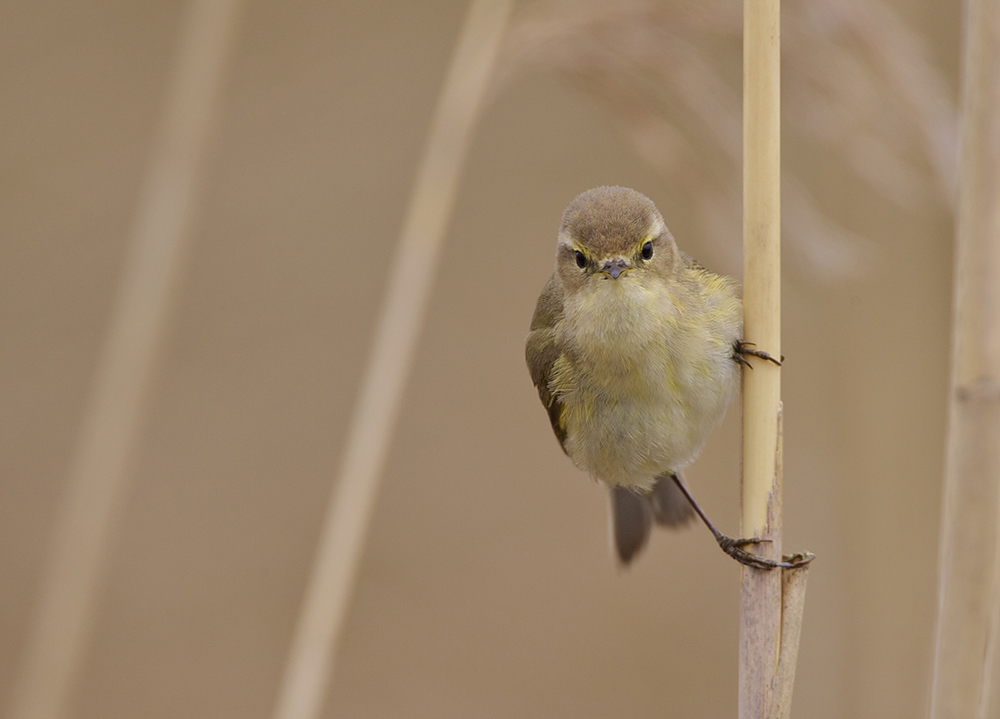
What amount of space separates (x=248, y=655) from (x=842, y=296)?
2309 mm

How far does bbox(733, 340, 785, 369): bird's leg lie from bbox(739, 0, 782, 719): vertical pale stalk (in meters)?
0.01

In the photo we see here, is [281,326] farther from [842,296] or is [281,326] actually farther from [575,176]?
[842,296]

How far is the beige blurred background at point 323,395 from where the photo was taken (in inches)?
132

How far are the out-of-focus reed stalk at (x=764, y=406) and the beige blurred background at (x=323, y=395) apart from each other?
66.1 inches

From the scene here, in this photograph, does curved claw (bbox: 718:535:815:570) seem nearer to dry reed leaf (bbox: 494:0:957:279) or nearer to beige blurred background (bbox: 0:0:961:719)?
dry reed leaf (bbox: 494:0:957:279)

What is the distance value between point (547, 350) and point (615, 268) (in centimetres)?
30

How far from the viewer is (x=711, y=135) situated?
1735 mm

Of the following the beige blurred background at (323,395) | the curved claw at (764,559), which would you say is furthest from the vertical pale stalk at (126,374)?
the beige blurred background at (323,395)

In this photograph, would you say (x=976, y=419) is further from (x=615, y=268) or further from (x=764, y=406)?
(x=615, y=268)

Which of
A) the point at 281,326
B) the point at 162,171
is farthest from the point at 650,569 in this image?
the point at 162,171

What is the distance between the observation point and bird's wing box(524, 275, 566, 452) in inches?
74.2

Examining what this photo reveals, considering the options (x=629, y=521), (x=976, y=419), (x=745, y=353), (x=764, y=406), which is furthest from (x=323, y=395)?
(x=976, y=419)

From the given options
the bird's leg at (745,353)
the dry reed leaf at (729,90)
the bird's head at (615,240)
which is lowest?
the bird's leg at (745,353)

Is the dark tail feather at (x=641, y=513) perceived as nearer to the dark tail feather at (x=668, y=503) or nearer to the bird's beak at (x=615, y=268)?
the dark tail feather at (x=668, y=503)
